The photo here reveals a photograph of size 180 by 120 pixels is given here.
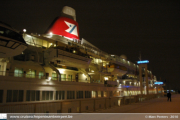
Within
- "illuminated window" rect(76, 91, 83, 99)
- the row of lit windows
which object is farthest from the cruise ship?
"illuminated window" rect(76, 91, 83, 99)

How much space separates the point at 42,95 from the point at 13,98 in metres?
3.85

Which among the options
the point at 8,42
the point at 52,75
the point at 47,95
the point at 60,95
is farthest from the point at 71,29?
the point at 8,42

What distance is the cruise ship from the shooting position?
48.0 feet

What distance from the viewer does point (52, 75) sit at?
2522cm

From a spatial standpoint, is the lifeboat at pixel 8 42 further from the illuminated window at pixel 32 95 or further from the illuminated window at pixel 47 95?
the illuminated window at pixel 47 95

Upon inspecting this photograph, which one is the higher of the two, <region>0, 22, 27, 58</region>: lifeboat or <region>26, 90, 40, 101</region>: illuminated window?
<region>0, 22, 27, 58</region>: lifeboat

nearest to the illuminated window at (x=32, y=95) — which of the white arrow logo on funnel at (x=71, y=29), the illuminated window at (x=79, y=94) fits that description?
the illuminated window at (x=79, y=94)

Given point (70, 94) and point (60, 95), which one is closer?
point (60, 95)

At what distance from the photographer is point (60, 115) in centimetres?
980

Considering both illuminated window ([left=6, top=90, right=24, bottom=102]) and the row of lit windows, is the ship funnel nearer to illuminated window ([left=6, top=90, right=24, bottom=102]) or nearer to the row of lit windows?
the row of lit windows

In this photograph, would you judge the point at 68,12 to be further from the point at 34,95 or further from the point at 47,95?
the point at 34,95

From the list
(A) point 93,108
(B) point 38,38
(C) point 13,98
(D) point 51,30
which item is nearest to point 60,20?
(D) point 51,30

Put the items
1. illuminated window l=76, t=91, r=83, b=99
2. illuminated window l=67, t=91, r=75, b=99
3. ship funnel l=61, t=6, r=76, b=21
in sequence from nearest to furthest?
illuminated window l=67, t=91, r=75, b=99, illuminated window l=76, t=91, r=83, b=99, ship funnel l=61, t=6, r=76, b=21

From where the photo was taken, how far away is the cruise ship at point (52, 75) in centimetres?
1464
